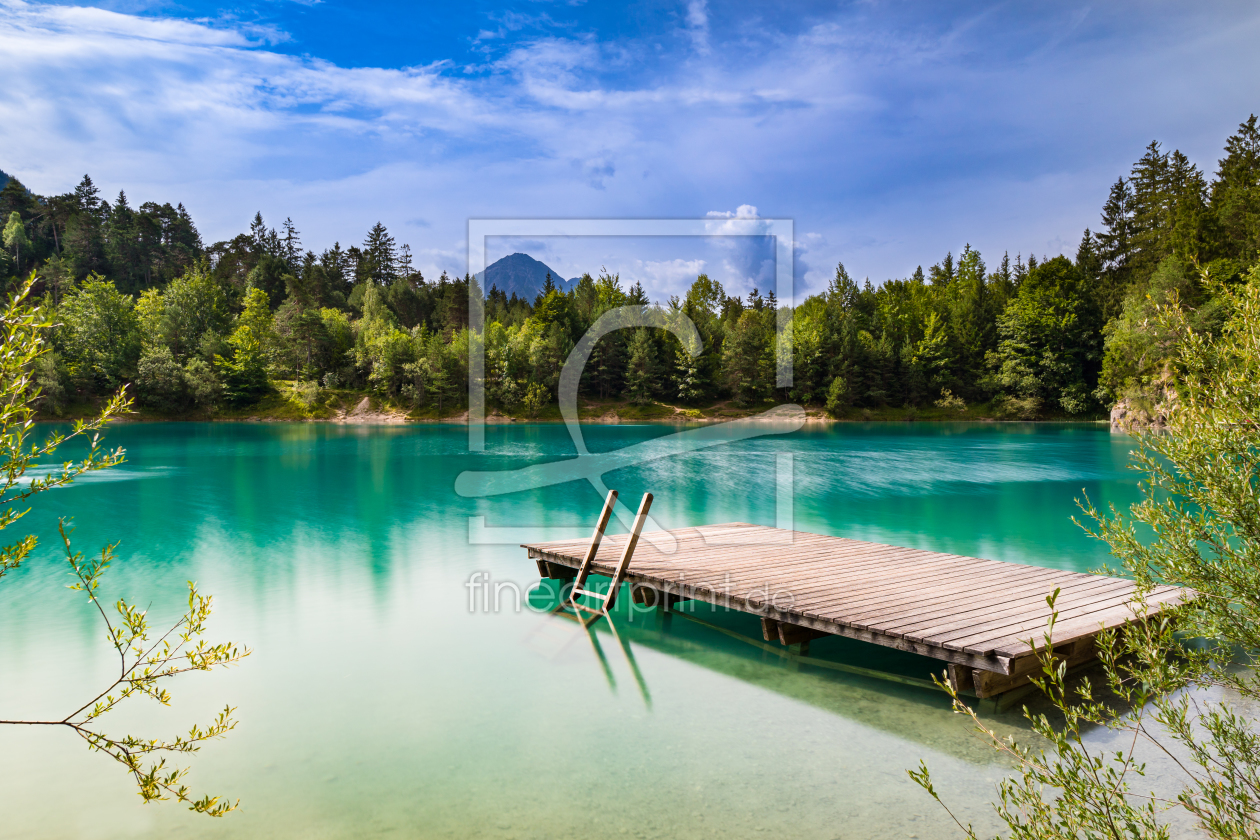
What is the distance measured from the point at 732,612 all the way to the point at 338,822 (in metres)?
6.33

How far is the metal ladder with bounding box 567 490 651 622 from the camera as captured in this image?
996 cm

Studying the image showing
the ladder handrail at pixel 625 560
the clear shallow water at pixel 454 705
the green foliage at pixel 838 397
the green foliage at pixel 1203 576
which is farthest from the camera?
the green foliage at pixel 838 397

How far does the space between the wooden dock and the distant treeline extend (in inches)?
1945

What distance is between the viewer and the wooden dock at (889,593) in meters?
7.14

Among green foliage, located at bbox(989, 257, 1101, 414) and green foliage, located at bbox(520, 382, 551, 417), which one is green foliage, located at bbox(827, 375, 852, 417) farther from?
green foliage, located at bbox(520, 382, 551, 417)

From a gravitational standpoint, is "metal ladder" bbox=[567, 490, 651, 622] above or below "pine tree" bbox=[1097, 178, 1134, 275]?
below

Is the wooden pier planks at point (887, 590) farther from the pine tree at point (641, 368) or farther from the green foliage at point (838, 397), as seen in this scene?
the green foliage at point (838, 397)

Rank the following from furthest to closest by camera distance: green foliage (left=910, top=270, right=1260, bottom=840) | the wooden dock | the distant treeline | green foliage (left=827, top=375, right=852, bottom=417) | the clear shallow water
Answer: green foliage (left=827, top=375, right=852, bottom=417) → the distant treeline → the wooden dock → the clear shallow water → green foliage (left=910, top=270, right=1260, bottom=840)

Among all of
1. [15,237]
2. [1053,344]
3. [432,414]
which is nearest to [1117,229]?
[1053,344]

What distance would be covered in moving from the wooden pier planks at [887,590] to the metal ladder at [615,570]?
0.20m

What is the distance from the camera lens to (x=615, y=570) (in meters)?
10.7

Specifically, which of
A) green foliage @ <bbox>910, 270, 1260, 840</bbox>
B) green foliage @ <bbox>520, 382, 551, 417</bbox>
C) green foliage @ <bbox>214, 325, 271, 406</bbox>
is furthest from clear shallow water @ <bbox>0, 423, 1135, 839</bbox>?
green foliage @ <bbox>214, 325, 271, 406</bbox>

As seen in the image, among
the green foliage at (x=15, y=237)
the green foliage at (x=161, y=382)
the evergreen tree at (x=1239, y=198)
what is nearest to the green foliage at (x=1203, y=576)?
the evergreen tree at (x=1239, y=198)

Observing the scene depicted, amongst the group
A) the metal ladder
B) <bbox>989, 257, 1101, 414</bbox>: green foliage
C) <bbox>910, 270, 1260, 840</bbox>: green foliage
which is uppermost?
<bbox>989, 257, 1101, 414</bbox>: green foliage
